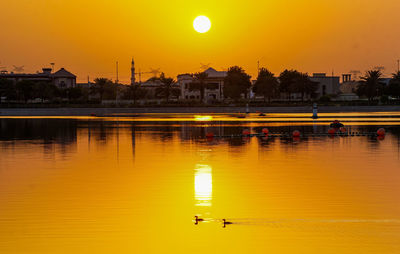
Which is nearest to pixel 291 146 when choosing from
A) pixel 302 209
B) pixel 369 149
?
pixel 369 149

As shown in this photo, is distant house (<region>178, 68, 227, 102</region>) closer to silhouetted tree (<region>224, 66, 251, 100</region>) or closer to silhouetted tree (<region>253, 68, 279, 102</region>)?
silhouetted tree (<region>224, 66, 251, 100</region>)

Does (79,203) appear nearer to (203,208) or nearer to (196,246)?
(203,208)

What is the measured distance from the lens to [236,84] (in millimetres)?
157000

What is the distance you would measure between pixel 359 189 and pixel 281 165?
567 cm

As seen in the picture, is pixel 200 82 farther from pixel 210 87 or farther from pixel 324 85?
pixel 324 85

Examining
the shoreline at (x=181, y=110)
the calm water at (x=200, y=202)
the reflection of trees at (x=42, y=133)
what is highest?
the shoreline at (x=181, y=110)

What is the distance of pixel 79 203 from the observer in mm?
13836

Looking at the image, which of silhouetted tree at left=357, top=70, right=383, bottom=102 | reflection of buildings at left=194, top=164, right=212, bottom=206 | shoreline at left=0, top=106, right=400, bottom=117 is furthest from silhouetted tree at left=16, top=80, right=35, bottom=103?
reflection of buildings at left=194, top=164, right=212, bottom=206

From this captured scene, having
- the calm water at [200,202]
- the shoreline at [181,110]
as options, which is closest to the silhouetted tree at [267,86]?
the shoreline at [181,110]

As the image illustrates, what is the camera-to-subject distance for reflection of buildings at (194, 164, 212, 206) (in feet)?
46.1

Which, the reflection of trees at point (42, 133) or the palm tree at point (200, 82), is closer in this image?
the reflection of trees at point (42, 133)

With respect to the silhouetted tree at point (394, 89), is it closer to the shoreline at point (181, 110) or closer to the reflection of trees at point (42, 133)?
the shoreline at point (181, 110)

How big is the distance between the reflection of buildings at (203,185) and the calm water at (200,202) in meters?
0.03

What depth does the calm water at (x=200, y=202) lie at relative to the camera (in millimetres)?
10289
